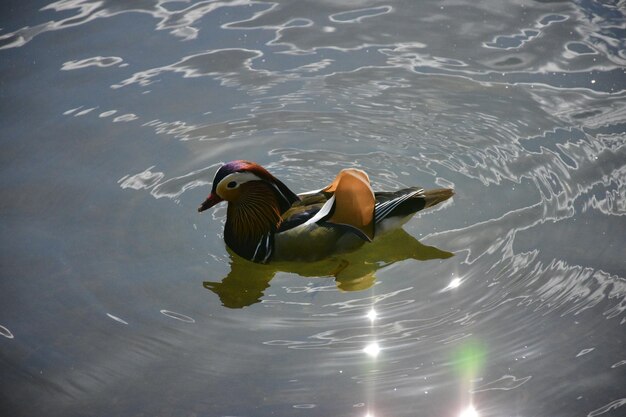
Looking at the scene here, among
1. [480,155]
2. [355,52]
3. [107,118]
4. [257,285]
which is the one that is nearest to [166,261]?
[257,285]

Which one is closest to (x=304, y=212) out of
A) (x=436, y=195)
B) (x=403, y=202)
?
(x=403, y=202)

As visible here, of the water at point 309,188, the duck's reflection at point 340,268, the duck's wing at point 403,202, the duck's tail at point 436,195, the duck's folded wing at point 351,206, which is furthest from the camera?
the duck's tail at point 436,195

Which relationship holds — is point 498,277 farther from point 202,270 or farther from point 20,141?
point 20,141

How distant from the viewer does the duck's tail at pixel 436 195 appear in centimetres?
697

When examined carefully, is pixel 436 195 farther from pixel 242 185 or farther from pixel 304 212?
pixel 242 185

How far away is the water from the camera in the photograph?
5727 millimetres

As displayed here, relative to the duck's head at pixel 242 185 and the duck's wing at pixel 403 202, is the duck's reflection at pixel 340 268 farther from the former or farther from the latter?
the duck's head at pixel 242 185

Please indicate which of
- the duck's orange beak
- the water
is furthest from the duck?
the water

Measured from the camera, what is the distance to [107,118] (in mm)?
8453

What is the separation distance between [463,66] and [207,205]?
3.24 metres

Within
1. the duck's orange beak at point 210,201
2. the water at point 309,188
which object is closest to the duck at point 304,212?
the duck's orange beak at point 210,201

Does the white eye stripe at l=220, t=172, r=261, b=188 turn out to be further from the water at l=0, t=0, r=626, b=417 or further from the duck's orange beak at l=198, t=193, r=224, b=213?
the water at l=0, t=0, r=626, b=417

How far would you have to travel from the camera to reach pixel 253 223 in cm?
701

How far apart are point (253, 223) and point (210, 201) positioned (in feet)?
1.20
